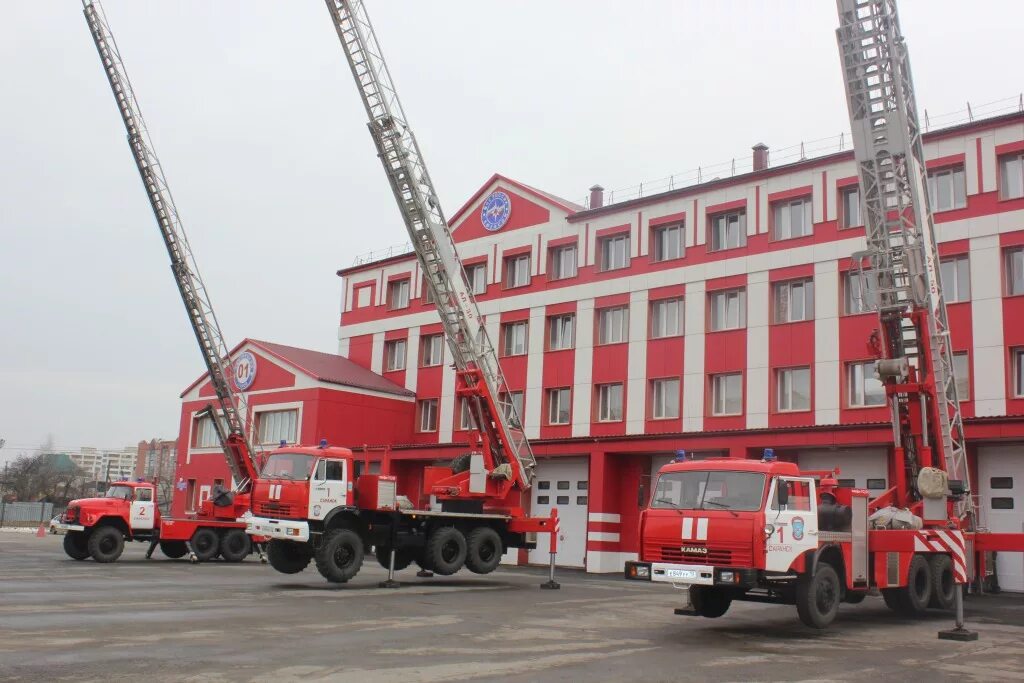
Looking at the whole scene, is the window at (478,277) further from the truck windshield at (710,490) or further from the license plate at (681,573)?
the license plate at (681,573)

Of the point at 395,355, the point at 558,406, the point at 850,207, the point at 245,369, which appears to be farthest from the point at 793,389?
the point at 245,369

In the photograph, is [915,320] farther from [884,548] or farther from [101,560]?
[101,560]

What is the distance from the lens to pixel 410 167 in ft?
84.6

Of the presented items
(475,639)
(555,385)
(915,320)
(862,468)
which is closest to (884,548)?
(915,320)

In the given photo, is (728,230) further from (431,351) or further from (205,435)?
(205,435)

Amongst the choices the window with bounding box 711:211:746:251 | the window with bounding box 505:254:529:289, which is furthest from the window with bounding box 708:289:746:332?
the window with bounding box 505:254:529:289

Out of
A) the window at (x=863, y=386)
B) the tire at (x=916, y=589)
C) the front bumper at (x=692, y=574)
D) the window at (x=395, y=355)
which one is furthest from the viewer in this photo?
the window at (x=395, y=355)

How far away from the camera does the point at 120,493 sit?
1067 inches

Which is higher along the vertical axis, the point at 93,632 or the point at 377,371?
the point at 377,371

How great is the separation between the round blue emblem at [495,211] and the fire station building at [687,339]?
11 centimetres

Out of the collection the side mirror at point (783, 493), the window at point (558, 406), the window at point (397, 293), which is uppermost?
the window at point (397, 293)

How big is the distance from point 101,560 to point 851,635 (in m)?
20.0

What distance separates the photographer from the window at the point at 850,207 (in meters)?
29.6

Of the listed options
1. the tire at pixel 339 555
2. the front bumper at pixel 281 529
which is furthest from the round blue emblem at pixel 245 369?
the tire at pixel 339 555
